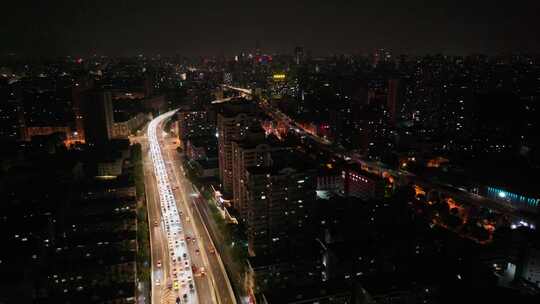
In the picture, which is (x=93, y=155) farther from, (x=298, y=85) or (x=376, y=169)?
(x=298, y=85)

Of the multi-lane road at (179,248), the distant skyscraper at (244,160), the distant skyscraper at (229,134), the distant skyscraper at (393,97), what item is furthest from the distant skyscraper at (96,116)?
the distant skyscraper at (393,97)

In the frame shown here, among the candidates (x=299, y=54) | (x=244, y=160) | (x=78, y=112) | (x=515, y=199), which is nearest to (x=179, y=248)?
(x=244, y=160)

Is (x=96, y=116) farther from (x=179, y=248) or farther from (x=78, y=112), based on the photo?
(x=179, y=248)

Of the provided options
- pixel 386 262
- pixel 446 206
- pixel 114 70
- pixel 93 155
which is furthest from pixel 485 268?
pixel 114 70

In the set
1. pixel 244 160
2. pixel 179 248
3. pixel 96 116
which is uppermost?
pixel 96 116

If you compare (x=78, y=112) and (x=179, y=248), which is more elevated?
(x=78, y=112)

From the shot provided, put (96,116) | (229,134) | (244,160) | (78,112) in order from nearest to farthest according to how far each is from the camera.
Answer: (244,160)
(229,134)
(96,116)
(78,112)
